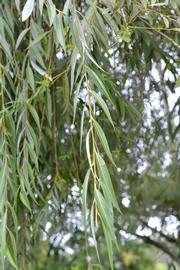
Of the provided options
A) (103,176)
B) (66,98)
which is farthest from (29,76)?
(103,176)

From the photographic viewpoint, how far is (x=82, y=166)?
190cm

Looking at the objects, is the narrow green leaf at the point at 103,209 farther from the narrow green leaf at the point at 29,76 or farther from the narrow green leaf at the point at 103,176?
the narrow green leaf at the point at 29,76

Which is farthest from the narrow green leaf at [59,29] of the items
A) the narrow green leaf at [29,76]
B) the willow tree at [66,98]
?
the narrow green leaf at [29,76]

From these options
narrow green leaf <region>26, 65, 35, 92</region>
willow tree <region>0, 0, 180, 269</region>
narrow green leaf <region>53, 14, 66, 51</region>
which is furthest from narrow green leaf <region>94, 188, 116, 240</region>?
narrow green leaf <region>26, 65, 35, 92</region>

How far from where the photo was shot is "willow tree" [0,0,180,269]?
108cm

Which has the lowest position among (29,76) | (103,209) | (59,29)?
(103,209)

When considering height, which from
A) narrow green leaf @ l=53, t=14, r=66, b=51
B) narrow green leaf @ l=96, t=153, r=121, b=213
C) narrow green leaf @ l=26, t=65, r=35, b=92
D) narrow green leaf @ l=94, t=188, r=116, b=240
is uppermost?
narrow green leaf @ l=53, t=14, r=66, b=51

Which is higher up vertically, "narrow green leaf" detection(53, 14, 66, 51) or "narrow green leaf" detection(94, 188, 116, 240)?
"narrow green leaf" detection(53, 14, 66, 51)

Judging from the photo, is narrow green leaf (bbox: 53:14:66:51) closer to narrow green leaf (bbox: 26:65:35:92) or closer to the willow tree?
the willow tree

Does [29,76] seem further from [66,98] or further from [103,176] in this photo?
[103,176]

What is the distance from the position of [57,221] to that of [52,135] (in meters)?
0.72

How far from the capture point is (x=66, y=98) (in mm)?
1516

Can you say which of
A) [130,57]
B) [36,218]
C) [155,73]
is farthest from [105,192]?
[155,73]

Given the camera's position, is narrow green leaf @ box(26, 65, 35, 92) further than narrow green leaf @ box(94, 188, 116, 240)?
Yes
